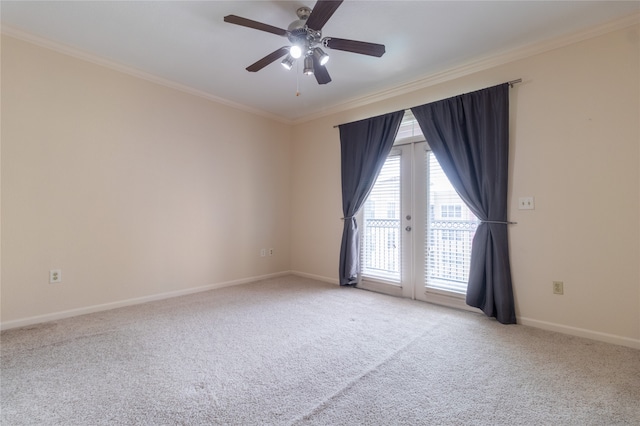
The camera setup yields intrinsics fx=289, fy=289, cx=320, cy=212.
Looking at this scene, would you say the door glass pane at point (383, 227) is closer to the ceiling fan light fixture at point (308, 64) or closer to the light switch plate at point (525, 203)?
the light switch plate at point (525, 203)

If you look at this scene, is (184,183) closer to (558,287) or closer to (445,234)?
(445,234)

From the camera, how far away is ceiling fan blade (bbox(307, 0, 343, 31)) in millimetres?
1732

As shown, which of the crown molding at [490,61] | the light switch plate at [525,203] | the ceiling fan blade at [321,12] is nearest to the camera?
the ceiling fan blade at [321,12]

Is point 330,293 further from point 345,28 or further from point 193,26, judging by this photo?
point 193,26

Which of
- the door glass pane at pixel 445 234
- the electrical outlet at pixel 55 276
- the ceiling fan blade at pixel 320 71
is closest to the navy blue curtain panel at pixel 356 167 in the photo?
the door glass pane at pixel 445 234

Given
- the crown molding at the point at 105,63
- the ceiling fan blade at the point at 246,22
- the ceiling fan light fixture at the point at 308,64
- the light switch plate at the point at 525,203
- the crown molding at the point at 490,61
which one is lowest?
the light switch plate at the point at 525,203

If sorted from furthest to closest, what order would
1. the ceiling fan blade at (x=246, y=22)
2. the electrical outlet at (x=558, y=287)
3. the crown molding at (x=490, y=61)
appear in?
the electrical outlet at (x=558, y=287) < the crown molding at (x=490, y=61) < the ceiling fan blade at (x=246, y=22)

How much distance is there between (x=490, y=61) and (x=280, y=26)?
6.94ft

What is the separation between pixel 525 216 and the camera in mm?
2725

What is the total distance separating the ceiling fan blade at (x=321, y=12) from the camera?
1.73 m

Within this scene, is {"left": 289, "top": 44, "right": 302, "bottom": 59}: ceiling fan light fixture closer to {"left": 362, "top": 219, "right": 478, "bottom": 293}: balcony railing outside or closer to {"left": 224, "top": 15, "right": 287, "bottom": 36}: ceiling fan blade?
{"left": 224, "top": 15, "right": 287, "bottom": 36}: ceiling fan blade

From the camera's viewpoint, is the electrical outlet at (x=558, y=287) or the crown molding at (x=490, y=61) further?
the electrical outlet at (x=558, y=287)

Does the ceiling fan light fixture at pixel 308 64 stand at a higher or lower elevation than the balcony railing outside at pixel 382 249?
higher

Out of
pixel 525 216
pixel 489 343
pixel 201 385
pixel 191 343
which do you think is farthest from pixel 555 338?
pixel 191 343
